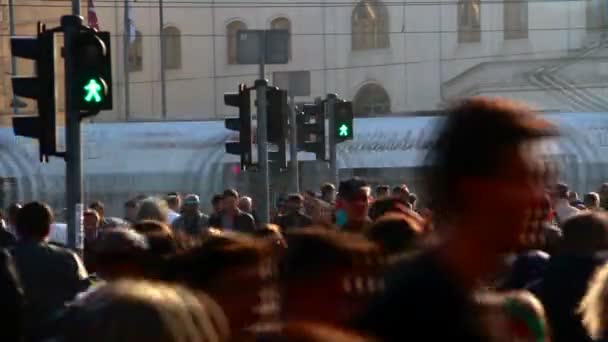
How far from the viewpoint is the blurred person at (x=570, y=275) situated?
22.3ft

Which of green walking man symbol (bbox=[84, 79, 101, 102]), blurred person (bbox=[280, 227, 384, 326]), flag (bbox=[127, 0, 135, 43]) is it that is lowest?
blurred person (bbox=[280, 227, 384, 326])

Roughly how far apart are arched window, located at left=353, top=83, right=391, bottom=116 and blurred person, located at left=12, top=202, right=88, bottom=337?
1774 inches

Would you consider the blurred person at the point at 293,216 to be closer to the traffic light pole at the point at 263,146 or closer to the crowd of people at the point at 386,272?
the traffic light pole at the point at 263,146

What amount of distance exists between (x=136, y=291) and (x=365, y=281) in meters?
1.24

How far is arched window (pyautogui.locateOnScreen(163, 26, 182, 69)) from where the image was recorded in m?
55.1

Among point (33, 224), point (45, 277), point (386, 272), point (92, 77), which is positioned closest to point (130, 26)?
point (92, 77)

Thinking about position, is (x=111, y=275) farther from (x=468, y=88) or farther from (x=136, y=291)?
(x=468, y=88)

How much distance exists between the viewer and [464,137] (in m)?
2.80

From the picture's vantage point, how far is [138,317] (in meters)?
2.62

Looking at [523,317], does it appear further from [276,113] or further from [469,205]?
[276,113]

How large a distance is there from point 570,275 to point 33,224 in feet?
10.8

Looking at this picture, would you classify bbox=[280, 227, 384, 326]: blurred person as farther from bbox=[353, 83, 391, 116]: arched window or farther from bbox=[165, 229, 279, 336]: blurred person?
bbox=[353, 83, 391, 116]: arched window

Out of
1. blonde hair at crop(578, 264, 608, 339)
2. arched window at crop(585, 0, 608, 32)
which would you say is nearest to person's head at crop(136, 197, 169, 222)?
blonde hair at crop(578, 264, 608, 339)

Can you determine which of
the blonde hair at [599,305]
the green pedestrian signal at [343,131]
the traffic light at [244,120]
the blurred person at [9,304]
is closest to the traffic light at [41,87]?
the blurred person at [9,304]
